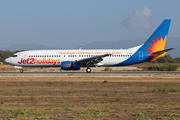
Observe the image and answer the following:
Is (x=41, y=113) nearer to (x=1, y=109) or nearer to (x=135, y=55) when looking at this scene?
(x=1, y=109)

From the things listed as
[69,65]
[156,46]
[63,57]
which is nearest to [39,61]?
[63,57]

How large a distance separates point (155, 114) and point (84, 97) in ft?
18.7

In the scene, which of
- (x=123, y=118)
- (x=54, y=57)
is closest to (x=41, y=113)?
(x=123, y=118)

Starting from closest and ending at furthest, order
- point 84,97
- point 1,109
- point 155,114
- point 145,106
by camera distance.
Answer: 1. point 155,114
2. point 1,109
3. point 145,106
4. point 84,97

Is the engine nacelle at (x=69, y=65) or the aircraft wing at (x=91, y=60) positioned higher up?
the aircraft wing at (x=91, y=60)

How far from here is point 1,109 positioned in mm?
11586

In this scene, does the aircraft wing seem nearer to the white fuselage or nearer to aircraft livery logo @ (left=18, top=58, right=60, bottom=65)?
the white fuselage

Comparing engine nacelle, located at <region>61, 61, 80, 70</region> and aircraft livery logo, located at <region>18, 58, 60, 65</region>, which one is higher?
aircraft livery logo, located at <region>18, 58, 60, 65</region>

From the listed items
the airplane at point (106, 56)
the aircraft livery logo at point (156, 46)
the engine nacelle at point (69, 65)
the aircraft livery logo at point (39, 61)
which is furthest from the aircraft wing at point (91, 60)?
the aircraft livery logo at point (156, 46)

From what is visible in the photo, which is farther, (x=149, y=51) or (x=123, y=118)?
(x=149, y=51)

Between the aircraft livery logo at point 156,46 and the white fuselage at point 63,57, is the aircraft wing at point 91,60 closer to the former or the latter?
the white fuselage at point 63,57

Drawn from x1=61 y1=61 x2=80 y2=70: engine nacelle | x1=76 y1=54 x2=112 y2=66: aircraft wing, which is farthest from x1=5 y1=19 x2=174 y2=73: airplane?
x1=61 y1=61 x2=80 y2=70: engine nacelle

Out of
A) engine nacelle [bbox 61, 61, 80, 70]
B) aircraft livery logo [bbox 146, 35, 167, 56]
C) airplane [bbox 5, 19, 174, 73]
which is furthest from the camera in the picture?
aircraft livery logo [bbox 146, 35, 167, 56]

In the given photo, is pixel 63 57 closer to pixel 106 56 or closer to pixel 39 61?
pixel 39 61
